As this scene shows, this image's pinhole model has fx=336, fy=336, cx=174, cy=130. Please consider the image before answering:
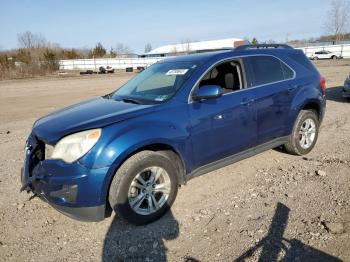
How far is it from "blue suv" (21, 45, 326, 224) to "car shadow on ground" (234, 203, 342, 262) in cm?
114

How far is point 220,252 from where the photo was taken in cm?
321

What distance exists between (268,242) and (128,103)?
2297 millimetres

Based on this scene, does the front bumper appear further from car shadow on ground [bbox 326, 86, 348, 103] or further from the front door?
car shadow on ground [bbox 326, 86, 348, 103]

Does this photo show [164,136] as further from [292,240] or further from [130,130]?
[292,240]

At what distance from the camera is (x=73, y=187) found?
3.30m

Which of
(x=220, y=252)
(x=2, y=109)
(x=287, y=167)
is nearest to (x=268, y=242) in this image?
(x=220, y=252)

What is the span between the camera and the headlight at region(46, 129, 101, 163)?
3.34 meters

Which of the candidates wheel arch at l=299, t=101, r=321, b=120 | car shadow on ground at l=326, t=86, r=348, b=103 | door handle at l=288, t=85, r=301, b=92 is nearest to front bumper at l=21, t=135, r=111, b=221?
door handle at l=288, t=85, r=301, b=92

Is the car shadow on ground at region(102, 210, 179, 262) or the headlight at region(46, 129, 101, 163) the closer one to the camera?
the car shadow on ground at region(102, 210, 179, 262)

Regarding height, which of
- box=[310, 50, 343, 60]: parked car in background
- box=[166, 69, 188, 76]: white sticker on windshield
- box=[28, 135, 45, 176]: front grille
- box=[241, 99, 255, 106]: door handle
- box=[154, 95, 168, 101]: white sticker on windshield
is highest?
box=[310, 50, 343, 60]: parked car in background

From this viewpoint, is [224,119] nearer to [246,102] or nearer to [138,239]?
[246,102]

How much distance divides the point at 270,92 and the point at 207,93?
1323mm

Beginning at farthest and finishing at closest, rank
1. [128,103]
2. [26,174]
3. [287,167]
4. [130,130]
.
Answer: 1. [287,167]
2. [128,103]
3. [26,174]
4. [130,130]

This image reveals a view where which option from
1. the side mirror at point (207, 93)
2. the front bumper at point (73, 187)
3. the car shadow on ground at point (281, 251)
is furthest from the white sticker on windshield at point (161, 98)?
the car shadow on ground at point (281, 251)
